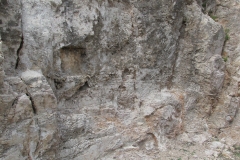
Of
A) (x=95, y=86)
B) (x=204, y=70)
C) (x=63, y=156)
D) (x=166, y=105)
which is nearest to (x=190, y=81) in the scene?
(x=204, y=70)

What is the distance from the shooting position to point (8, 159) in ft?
13.6

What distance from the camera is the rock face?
14.3 ft

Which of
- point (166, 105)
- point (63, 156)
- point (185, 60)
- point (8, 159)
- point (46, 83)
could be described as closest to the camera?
point (8, 159)

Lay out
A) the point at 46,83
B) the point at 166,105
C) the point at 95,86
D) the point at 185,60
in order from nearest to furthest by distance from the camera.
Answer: the point at 46,83, the point at 95,86, the point at 166,105, the point at 185,60

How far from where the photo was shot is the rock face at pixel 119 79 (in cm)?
437

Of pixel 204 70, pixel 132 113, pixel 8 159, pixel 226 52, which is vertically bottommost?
pixel 8 159

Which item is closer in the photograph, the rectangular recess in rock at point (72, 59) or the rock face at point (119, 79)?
the rock face at point (119, 79)

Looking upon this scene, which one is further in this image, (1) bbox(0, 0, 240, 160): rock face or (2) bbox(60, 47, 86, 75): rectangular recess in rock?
(2) bbox(60, 47, 86, 75): rectangular recess in rock

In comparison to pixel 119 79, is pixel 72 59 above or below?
above

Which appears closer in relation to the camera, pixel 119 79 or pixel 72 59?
pixel 72 59

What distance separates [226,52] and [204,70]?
1081 millimetres

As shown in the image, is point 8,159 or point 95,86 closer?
point 8,159

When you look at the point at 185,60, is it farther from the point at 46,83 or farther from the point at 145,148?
the point at 46,83

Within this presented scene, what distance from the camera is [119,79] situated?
589 centimetres
